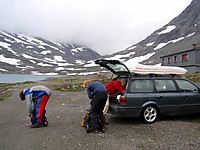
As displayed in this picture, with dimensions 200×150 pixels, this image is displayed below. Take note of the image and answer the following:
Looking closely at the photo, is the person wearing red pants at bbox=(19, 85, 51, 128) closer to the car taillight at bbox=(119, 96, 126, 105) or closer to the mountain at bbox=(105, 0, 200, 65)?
the car taillight at bbox=(119, 96, 126, 105)

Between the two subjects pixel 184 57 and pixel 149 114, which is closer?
pixel 149 114

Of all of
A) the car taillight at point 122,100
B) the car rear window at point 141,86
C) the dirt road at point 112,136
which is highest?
the car rear window at point 141,86

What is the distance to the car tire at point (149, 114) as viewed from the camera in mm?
9398

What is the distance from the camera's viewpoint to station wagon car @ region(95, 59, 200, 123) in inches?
362

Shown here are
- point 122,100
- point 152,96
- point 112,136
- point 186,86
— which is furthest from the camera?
point 186,86

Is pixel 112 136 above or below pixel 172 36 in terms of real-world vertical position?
below

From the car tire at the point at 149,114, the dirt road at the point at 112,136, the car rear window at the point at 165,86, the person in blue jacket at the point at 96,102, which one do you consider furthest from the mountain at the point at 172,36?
the person in blue jacket at the point at 96,102

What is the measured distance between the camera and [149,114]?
375 inches

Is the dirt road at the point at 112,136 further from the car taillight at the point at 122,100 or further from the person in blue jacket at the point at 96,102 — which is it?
the car taillight at the point at 122,100

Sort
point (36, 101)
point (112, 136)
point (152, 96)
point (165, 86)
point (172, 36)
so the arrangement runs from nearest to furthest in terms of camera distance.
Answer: point (112, 136), point (36, 101), point (152, 96), point (165, 86), point (172, 36)

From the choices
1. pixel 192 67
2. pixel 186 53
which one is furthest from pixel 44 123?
pixel 186 53

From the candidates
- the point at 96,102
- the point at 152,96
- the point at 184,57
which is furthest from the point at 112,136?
the point at 184,57

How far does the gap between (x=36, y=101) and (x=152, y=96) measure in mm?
4108

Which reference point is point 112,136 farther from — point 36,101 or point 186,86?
point 186,86
